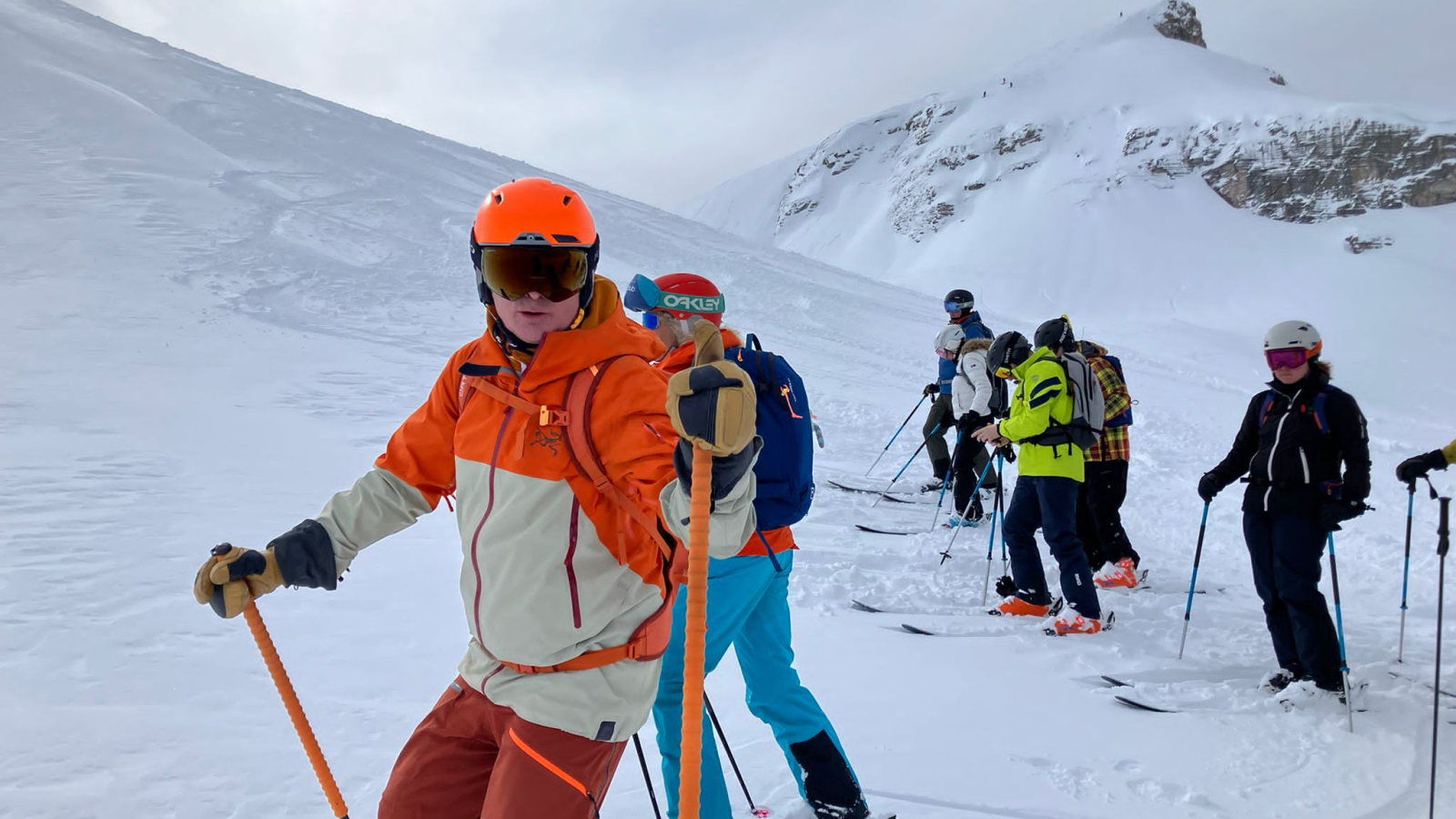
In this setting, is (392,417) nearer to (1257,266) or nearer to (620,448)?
(620,448)

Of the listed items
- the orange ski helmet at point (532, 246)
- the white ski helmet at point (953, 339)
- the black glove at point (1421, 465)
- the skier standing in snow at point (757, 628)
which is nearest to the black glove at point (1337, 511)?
the black glove at point (1421, 465)

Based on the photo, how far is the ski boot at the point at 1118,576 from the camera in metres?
6.52

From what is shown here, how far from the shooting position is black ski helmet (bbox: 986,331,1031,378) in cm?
591

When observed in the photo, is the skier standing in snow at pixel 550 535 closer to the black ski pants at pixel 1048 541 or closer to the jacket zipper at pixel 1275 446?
the jacket zipper at pixel 1275 446

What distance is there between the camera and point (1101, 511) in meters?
6.77

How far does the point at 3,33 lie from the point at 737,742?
3427 centimetres

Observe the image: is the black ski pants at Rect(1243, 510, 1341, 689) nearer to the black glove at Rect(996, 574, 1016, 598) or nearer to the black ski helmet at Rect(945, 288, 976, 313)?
the black glove at Rect(996, 574, 1016, 598)

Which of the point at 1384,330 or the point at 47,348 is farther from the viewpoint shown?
the point at 1384,330

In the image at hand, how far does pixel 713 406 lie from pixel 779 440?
4.70ft

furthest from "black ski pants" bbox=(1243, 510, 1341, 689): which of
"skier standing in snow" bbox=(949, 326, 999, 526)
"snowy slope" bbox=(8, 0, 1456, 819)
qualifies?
"skier standing in snow" bbox=(949, 326, 999, 526)

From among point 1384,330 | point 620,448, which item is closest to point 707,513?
point 620,448

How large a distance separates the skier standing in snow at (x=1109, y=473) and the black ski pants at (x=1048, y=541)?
1389 millimetres

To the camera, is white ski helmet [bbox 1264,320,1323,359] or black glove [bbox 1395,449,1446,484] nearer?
black glove [bbox 1395,449,1446,484]

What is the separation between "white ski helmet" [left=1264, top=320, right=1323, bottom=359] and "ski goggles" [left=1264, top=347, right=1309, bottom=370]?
0.6 inches
